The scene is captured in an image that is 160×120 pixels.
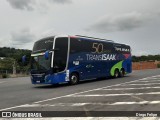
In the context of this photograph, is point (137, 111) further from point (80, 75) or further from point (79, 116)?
point (80, 75)

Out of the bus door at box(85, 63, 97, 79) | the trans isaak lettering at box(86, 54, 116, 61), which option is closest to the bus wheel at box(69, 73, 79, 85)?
the bus door at box(85, 63, 97, 79)

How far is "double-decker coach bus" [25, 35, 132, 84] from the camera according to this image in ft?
61.8

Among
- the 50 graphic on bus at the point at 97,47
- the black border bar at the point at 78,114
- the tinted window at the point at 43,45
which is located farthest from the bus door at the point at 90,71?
the black border bar at the point at 78,114

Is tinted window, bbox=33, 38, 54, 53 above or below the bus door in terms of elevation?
above

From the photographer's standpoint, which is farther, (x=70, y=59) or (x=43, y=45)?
(x=70, y=59)

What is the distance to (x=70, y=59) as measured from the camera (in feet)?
65.1

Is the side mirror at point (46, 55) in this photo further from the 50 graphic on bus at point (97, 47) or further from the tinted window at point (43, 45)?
the 50 graphic on bus at point (97, 47)

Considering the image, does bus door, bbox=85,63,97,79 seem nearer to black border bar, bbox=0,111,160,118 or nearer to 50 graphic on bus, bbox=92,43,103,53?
50 graphic on bus, bbox=92,43,103,53

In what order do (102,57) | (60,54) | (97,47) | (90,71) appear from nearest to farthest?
1. (60,54)
2. (90,71)
3. (97,47)
4. (102,57)

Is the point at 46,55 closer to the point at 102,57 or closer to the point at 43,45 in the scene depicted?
the point at 43,45

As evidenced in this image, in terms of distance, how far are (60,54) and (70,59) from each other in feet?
3.29

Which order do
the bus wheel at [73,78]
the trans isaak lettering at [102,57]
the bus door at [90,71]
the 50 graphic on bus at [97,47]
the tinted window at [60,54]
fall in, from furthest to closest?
1. the 50 graphic on bus at [97,47]
2. the trans isaak lettering at [102,57]
3. the bus door at [90,71]
4. the bus wheel at [73,78]
5. the tinted window at [60,54]

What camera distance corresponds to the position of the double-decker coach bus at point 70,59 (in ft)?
61.8

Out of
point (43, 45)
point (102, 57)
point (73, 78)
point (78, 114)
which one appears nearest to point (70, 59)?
point (73, 78)
